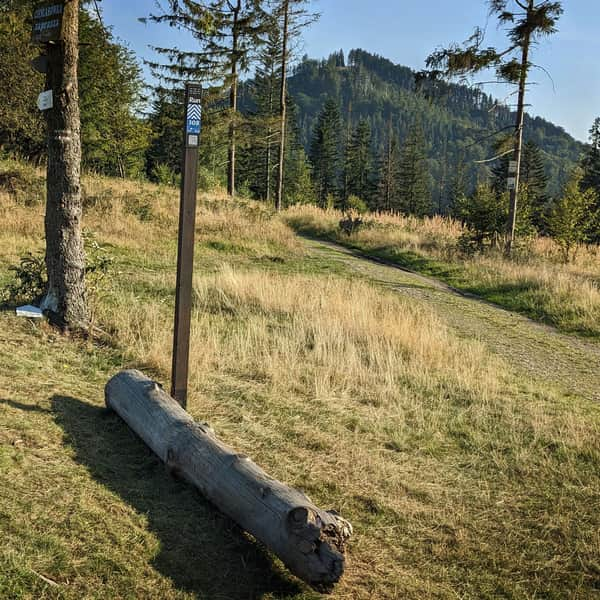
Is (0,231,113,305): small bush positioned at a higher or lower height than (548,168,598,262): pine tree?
lower

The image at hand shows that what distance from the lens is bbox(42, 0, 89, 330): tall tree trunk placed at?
6.20m

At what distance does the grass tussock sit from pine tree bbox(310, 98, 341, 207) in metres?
45.0

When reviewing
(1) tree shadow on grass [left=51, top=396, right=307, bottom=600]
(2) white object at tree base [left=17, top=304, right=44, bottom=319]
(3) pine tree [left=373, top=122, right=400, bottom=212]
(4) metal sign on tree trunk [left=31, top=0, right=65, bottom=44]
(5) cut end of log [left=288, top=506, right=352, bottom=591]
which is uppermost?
(3) pine tree [left=373, top=122, right=400, bottom=212]

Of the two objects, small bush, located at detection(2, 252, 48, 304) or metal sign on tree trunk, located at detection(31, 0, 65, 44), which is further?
small bush, located at detection(2, 252, 48, 304)

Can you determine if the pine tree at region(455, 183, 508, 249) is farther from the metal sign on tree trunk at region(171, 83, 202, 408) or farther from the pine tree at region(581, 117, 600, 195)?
the pine tree at region(581, 117, 600, 195)

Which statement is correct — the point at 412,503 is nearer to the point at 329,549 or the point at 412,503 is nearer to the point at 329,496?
the point at 329,496

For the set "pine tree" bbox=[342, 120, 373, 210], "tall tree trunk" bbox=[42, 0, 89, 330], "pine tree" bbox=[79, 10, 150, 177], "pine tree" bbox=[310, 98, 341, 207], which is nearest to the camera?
"tall tree trunk" bbox=[42, 0, 89, 330]

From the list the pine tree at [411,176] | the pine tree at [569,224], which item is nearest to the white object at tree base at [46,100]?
the pine tree at [569,224]

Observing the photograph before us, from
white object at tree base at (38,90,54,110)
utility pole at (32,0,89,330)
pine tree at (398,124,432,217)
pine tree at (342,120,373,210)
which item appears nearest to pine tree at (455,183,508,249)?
utility pole at (32,0,89,330)

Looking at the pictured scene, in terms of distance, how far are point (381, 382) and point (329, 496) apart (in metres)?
2.32

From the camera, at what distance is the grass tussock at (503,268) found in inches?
425

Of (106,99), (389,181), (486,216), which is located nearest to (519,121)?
(486,216)

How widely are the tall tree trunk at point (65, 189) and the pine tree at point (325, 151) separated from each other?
198 ft

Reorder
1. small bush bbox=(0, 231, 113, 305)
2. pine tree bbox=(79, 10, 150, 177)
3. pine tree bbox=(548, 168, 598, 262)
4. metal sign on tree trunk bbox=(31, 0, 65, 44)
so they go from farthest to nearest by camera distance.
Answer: pine tree bbox=(79, 10, 150, 177), pine tree bbox=(548, 168, 598, 262), small bush bbox=(0, 231, 113, 305), metal sign on tree trunk bbox=(31, 0, 65, 44)
